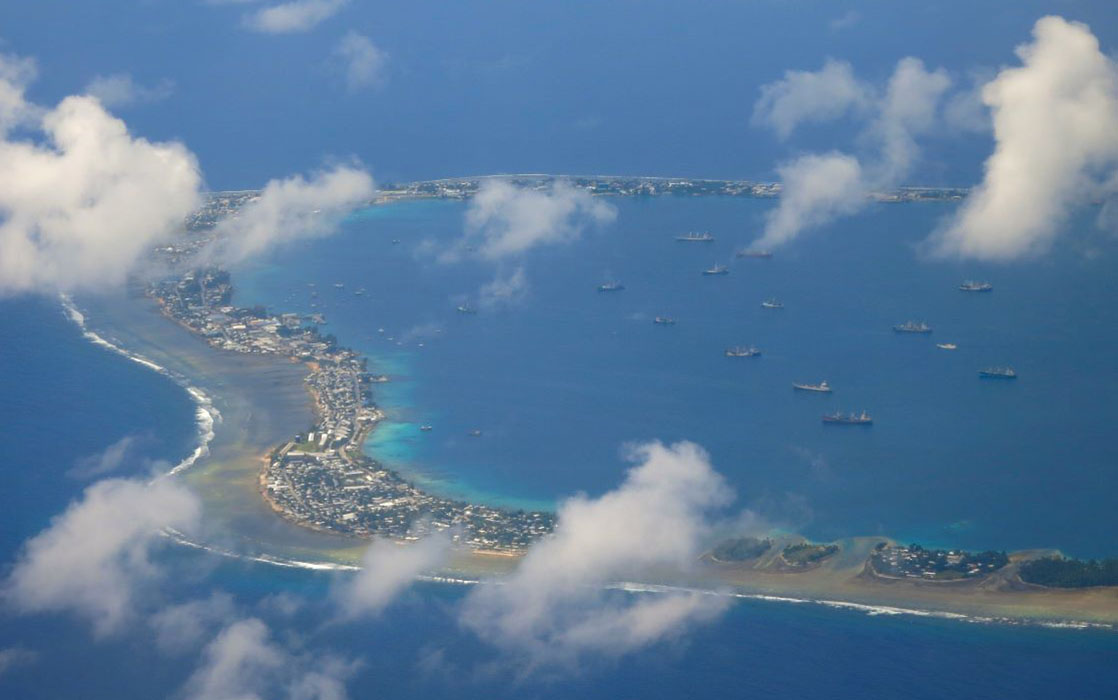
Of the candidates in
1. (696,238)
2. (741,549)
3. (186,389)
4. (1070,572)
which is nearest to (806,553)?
(741,549)

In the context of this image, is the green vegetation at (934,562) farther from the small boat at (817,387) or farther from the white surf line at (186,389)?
the white surf line at (186,389)

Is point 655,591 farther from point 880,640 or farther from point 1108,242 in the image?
point 1108,242

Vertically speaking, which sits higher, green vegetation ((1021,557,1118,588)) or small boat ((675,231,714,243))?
small boat ((675,231,714,243))

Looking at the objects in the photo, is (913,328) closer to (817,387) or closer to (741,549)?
(817,387)

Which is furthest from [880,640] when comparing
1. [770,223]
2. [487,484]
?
[770,223]

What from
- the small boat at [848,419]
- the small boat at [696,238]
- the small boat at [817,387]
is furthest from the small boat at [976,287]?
the small boat at [848,419]

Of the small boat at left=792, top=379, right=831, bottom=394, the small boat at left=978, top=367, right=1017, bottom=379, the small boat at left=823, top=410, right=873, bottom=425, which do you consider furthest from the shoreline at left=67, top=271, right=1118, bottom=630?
the small boat at left=978, top=367, right=1017, bottom=379

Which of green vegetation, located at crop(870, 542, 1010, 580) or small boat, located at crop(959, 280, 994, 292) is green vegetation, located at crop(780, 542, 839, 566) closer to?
green vegetation, located at crop(870, 542, 1010, 580)
